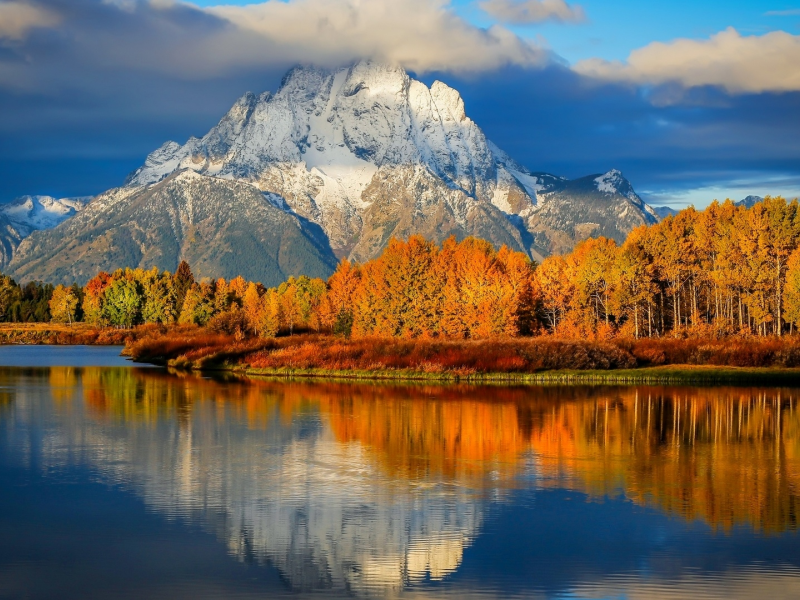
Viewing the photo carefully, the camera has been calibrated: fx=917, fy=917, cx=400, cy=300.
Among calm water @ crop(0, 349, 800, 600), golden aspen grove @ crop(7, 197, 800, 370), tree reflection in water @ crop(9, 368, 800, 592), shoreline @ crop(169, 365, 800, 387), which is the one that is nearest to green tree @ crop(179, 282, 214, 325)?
golden aspen grove @ crop(7, 197, 800, 370)

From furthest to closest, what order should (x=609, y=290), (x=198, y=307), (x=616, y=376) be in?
1. (x=198, y=307)
2. (x=609, y=290)
3. (x=616, y=376)

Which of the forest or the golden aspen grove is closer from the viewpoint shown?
the golden aspen grove

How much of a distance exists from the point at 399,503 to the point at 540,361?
5063 centimetres

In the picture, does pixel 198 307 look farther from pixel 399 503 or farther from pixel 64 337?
pixel 399 503

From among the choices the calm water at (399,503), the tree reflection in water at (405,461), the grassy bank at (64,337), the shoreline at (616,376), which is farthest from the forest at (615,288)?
the grassy bank at (64,337)

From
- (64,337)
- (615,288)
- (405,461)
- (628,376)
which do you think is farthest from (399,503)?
(64,337)

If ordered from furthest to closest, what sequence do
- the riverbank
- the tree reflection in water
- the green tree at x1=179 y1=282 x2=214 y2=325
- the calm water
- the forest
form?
the green tree at x1=179 y1=282 x2=214 y2=325 → the forest → the riverbank → the tree reflection in water → the calm water

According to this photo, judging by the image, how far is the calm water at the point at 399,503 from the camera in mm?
19891

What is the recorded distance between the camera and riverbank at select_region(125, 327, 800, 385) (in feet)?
238

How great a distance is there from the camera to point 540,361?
76000 millimetres

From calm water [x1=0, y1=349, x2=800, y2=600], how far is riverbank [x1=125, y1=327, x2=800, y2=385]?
21823 mm

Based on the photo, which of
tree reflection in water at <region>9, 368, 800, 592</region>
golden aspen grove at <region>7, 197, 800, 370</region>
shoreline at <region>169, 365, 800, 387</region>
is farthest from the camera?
golden aspen grove at <region>7, 197, 800, 370</region>

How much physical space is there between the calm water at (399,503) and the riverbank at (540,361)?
2182 centimetres

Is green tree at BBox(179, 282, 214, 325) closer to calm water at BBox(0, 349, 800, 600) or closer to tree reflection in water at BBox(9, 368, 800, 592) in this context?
tree reflection in water at BBox(9, 368, 800, 592)
